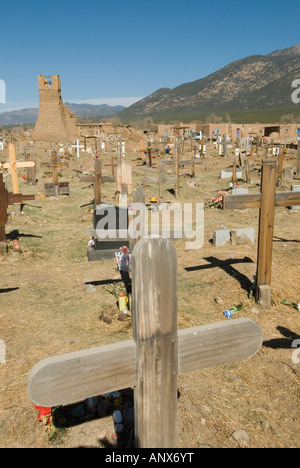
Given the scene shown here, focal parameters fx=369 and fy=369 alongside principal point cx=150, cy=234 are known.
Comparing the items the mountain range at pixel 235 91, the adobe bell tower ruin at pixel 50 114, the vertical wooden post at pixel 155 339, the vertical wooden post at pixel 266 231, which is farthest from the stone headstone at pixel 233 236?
the mountain range at pixel 235 91

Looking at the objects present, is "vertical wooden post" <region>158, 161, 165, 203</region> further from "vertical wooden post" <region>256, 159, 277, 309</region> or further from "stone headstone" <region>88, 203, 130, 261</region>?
"vertical wooden post" <region>256, 159, 277, 309</region>

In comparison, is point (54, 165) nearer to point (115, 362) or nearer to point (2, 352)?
point (2, 352)

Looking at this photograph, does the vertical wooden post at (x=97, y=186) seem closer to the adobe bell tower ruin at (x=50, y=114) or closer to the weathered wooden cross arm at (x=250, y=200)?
the weathered wooden cross arm at (x=250, y=200)

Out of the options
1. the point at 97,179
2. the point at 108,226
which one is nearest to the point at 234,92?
the point at 97,179

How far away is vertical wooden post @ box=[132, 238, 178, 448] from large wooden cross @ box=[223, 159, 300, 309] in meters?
3.80

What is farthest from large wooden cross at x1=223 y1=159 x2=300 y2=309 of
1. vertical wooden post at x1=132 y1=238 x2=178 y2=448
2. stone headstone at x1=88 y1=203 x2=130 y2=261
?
stone headstone at x1=88 y1=203 x2=130 y2=261

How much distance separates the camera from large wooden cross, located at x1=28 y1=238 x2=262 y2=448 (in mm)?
1582

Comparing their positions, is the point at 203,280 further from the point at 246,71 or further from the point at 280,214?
the point at 246,71

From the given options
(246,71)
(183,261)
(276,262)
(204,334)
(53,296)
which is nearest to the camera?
(204,334)

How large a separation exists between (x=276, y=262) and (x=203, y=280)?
1.52 meters

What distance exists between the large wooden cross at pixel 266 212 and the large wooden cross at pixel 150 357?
3637 mm

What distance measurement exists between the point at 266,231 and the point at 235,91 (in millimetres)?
160293
